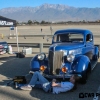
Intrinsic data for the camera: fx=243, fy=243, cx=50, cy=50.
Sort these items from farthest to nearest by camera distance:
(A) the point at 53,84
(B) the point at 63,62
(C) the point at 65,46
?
(C) the point at 65,46 < (B) the point at 63,62 < (A) the point at 53,84

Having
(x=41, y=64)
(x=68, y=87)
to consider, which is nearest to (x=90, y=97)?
(x=68, y=87)

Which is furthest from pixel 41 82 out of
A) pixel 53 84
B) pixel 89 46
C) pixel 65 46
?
pixel 89 46

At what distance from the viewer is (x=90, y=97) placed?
6.64 metres

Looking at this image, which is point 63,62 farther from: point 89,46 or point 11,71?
point 11,71

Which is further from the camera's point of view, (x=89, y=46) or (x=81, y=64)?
(x=89, y=46)

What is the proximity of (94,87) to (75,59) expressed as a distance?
1233 millimetres

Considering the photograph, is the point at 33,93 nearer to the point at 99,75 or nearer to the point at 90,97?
the point at 90,97

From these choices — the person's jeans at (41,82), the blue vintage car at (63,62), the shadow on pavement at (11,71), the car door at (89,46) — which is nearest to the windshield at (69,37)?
the car door at (89,46)

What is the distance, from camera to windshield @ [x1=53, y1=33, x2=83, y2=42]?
397 inches

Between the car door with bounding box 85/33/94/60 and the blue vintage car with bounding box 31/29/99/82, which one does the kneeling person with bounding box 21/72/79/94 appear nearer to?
the blue vintage car with bounding box 31/29/99/82

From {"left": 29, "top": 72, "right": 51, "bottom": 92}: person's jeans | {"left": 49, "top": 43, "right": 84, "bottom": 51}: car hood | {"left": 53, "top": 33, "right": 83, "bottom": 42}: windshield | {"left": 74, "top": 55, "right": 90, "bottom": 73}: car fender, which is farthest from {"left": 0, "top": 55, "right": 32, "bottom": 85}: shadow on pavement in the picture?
{"left": 74, "top": 55, "right": 90, "bottom": 73}: car fender

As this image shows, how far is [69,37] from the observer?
10.2 metres

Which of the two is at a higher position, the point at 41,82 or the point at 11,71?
the point at 41,82

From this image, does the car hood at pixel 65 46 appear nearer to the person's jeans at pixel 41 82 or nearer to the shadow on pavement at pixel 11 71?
the person's jeans at pixel 41 82
